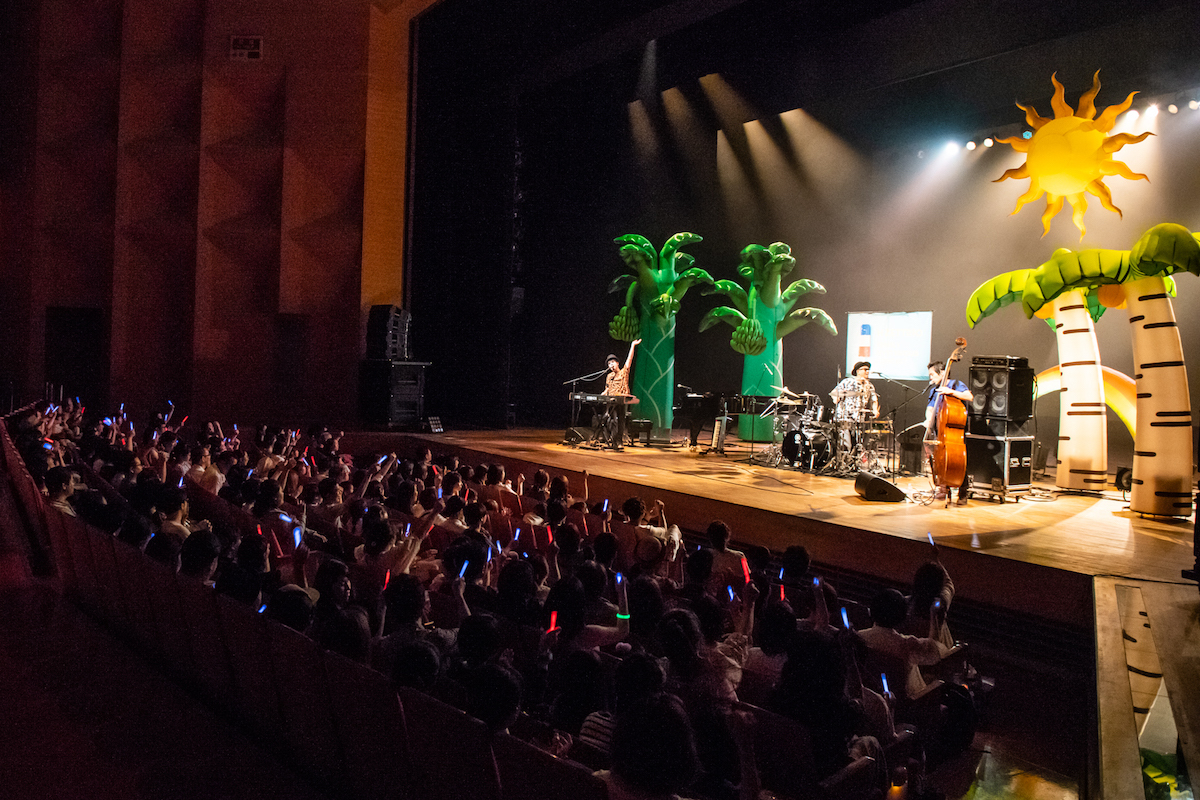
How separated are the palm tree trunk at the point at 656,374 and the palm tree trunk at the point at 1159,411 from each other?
603cm

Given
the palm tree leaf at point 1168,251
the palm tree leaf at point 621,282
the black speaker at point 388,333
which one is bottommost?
the black speaker at point 388,333

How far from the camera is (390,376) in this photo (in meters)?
11.2

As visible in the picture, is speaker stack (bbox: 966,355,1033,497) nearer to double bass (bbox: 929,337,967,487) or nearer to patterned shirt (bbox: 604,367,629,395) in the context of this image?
double bass (bbox: 929,337,967,487)

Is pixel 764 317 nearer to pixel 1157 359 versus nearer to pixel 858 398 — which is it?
pixel 858 398

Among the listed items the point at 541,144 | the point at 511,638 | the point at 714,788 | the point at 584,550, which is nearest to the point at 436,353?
the point at 541,144

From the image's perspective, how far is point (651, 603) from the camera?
2844 millimetres

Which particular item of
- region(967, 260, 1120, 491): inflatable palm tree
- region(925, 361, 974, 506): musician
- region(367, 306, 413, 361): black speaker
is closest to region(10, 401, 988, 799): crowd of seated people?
region(925, 361, 974, 506): musician

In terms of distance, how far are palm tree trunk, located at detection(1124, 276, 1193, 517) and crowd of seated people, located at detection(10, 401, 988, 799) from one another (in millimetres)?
3828

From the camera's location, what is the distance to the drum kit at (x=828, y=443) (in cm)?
857

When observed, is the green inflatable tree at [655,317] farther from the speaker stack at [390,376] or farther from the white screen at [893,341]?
the speaker stack at [390,376]

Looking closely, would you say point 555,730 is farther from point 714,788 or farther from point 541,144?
point 541,144

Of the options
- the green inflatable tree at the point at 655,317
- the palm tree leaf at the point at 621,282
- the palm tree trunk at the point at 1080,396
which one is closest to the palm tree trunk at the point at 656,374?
the green inflatable tree at the point at 655,317

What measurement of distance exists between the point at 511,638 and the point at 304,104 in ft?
35.9

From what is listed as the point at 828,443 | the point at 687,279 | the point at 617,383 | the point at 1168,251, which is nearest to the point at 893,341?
the point at 687,279
